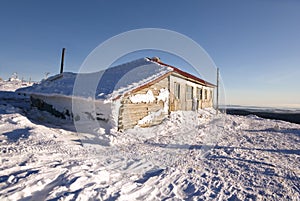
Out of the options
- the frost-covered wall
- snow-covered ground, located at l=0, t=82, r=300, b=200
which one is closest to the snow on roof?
the frost-covered wall

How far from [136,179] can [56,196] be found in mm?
1672

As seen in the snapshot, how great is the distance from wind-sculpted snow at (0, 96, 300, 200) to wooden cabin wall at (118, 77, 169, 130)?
1052 mm

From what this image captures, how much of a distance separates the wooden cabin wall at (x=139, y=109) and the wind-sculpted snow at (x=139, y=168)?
105 centimetres

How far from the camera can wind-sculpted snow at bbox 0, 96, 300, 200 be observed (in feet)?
11.3

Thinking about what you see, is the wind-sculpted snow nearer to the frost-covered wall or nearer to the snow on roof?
the snow on roof

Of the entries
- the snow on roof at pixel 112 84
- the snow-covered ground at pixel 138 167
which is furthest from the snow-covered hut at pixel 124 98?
the snow-covered ground at pixel 138 167

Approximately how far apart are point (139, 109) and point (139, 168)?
512 centimetres

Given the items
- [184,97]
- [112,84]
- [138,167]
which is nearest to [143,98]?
[112,84]

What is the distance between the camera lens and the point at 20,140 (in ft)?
20.1

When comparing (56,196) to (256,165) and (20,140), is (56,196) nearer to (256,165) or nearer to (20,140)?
(20,140)

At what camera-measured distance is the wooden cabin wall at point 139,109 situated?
28.4 feet

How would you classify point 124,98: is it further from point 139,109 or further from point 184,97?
point 184,97

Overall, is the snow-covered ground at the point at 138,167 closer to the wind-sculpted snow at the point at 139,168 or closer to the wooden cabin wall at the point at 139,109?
the wind-sculpted snow at the point at 139,168

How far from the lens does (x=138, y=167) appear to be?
189 inches
